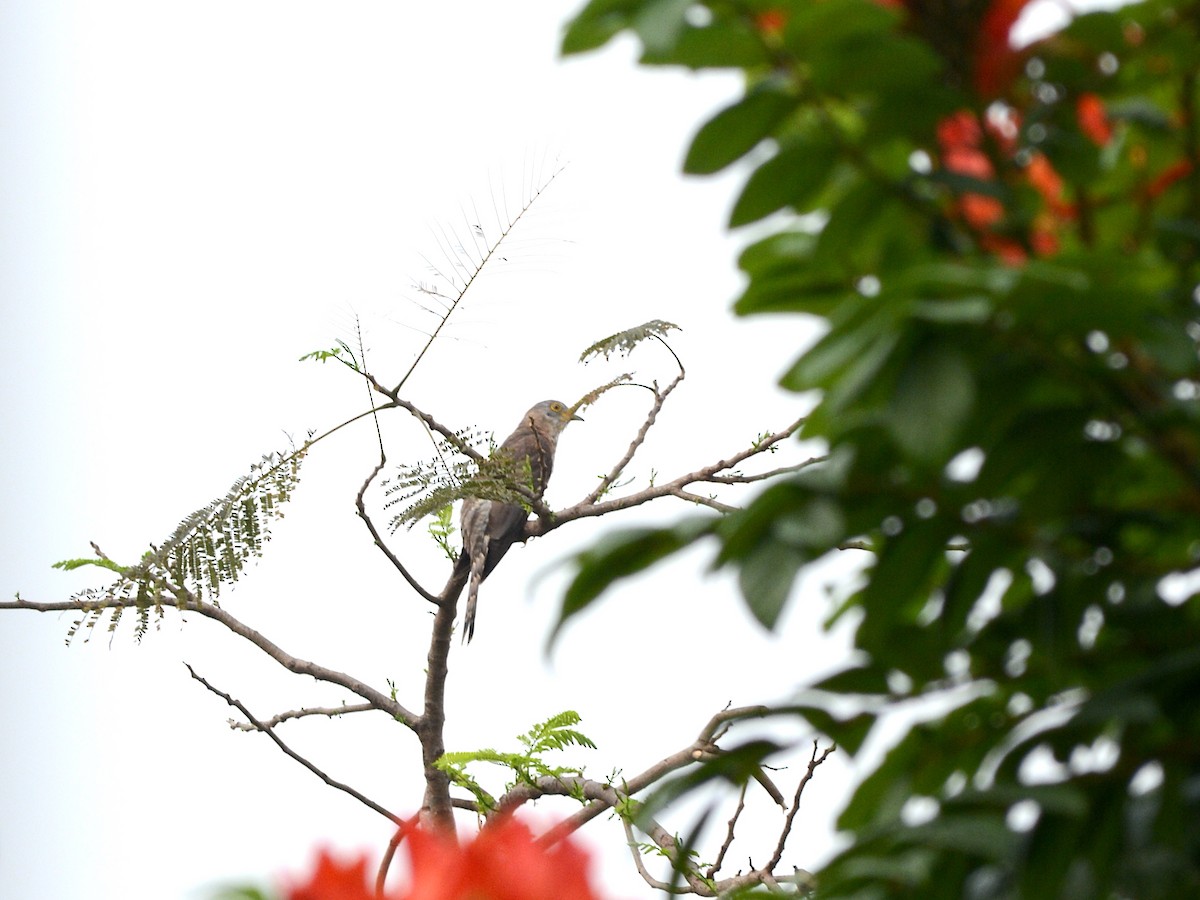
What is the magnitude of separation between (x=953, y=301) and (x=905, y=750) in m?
0.27

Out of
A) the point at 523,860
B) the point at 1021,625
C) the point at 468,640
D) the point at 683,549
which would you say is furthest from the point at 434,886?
the point at 468,640

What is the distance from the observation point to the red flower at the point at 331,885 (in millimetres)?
435

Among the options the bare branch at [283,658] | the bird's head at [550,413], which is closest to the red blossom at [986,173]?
the bare branch at [283,658]

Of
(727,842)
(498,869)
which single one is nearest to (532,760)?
(727,842)

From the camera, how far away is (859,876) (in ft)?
1.61

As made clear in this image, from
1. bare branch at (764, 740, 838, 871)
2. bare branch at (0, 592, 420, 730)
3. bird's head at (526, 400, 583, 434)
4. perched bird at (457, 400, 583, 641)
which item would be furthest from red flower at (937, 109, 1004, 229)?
bird's head at (526, 400, 583, 434)

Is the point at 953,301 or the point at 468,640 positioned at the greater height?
the point at 468,640

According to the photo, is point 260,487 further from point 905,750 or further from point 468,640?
point 905,750

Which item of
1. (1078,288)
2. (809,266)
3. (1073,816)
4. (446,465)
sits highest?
(446,465)

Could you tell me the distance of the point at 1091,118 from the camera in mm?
510

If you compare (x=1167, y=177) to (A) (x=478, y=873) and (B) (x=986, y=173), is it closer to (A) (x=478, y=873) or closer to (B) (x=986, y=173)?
(B) (x=986, y=173)

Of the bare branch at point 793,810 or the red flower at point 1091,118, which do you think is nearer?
the red flower at point 1091,118

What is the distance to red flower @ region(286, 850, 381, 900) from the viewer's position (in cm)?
44

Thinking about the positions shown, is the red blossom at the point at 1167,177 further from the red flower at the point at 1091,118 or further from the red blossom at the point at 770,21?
the red blossom at the point at 770,21
